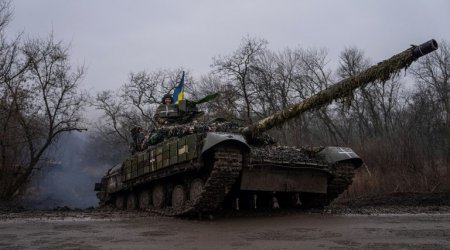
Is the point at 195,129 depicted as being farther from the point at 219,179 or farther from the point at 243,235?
the point at 243,235

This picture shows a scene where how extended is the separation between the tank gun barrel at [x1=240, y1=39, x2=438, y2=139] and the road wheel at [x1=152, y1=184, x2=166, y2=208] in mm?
3110

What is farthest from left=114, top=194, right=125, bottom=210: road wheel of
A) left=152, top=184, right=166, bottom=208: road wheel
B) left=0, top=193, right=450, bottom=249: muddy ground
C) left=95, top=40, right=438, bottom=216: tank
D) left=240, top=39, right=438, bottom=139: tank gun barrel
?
left=240, top=39, right=438, bottom=139: tank gun barrel

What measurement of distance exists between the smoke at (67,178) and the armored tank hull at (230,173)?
10.6 meters

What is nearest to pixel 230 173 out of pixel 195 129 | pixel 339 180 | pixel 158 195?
pixel 195 129

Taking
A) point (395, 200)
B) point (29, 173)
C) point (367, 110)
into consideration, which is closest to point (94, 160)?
point (367, 110)

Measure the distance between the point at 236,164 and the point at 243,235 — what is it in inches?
107

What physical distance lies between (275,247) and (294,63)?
3031 centimetres

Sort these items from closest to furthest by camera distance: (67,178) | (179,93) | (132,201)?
(132,201), (179,93), (67,178)

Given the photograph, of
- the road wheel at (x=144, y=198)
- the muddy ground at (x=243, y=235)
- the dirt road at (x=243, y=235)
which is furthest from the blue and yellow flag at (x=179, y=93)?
the dirt road at (x=243, y=235)

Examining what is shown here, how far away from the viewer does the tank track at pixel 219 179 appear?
30.4 feet

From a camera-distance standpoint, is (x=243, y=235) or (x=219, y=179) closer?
(x=243, y=235)

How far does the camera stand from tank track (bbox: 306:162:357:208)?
10992mm

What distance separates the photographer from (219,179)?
941cm

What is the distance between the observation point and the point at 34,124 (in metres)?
19.6
